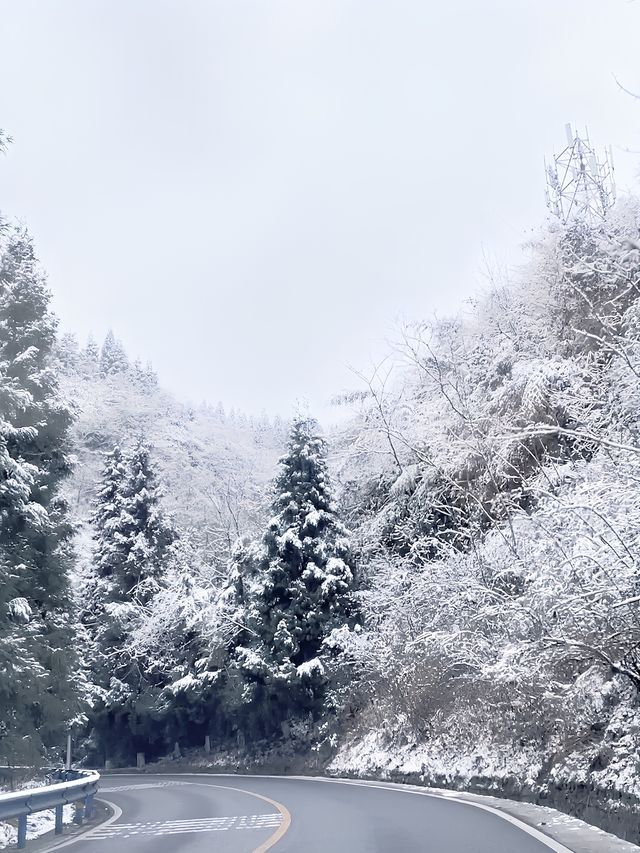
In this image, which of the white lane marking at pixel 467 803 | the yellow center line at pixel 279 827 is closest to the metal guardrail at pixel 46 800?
the yellow center line at pixel 279 827

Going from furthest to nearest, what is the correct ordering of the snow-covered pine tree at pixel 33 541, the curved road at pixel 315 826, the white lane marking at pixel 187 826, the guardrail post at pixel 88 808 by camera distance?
the snow-covered pine tree at pixel 33 541, the guardrail post at pixel 88 808, the white lane marking at pixel 187 826, the curved road at pixel 315 826

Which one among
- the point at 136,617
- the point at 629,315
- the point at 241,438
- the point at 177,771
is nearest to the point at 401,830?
the point at 629,315

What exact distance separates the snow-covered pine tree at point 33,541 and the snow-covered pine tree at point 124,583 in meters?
16.6

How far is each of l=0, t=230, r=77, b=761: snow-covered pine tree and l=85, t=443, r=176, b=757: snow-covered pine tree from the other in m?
16.6

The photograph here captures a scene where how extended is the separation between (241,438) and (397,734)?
178 metres

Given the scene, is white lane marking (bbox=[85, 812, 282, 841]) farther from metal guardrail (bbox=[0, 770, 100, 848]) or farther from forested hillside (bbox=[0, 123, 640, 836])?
forested hillside (bbox=[0, 123, 640, 836])

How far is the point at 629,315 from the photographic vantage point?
14.3 m

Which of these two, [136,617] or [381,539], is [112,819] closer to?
[381,539]

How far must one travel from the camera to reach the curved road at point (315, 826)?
30.4ft

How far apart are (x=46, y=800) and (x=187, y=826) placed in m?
2.11

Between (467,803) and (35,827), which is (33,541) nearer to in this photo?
(35,827)

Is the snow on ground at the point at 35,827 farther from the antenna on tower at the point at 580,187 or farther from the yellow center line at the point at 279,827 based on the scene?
the antenna on tower at the point at 580,187

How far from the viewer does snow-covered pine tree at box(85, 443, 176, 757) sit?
127 ft

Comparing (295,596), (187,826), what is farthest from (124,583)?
(187,826)
